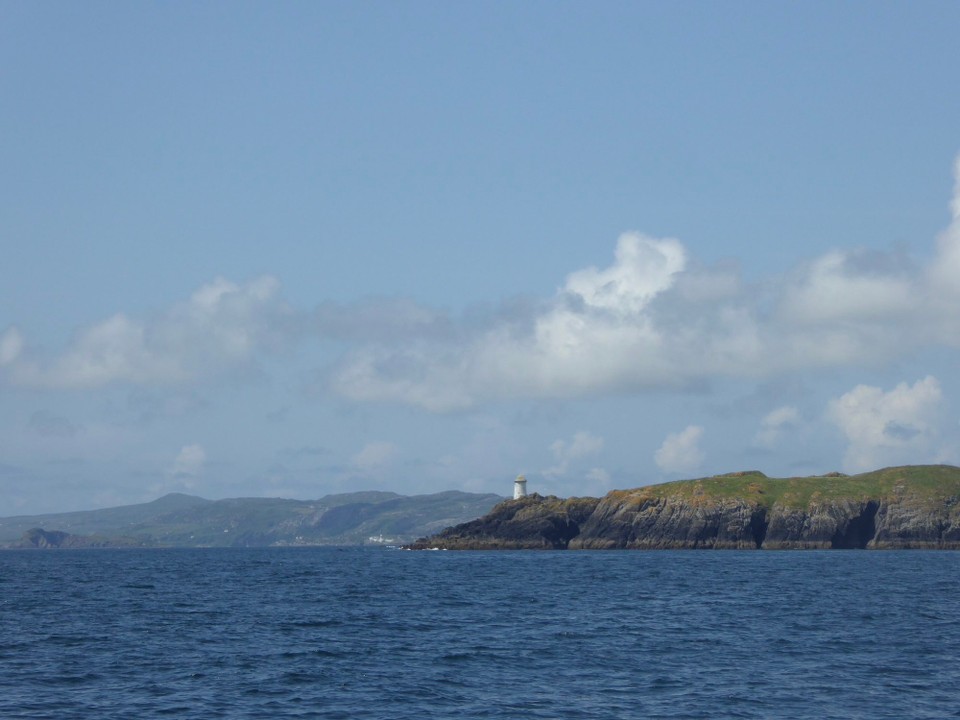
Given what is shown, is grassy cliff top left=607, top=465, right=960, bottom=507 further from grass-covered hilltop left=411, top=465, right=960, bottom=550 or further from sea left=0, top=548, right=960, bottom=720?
sea left=0, top=548, right=960, bottom=720

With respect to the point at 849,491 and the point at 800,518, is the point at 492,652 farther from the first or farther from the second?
the point at 849,491

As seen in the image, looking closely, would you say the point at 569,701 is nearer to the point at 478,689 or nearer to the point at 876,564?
the point at 478,689

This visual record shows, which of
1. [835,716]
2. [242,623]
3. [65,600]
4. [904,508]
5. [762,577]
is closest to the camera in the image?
[835,716]

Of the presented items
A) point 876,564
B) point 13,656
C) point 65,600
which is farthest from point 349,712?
point 876,564

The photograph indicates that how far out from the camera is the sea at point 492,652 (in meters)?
37.0

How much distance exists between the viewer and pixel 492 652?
4891 cm

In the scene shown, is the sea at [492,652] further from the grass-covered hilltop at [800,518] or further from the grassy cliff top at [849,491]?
the grassy cliff top at [849,491]

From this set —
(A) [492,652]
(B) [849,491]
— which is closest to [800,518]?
(B) [849,491]

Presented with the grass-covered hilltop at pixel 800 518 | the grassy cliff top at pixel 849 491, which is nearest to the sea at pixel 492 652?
the grass-covered hilltop at pixel 800 518

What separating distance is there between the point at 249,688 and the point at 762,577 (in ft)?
227

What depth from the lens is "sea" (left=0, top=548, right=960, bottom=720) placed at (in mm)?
37031

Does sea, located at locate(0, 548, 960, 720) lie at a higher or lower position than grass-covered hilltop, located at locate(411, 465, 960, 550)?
lower

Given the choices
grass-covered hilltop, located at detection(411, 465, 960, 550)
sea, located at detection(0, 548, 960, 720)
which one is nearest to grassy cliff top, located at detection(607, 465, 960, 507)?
grass-covered hilltop, located at detection(411, 465, 960, 550)

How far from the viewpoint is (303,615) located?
66.8 meters
